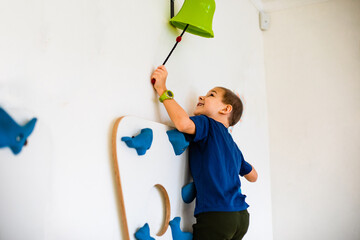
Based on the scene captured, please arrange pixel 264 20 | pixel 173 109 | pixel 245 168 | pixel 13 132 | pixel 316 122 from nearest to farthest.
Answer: pixel 13 132, pixel 173 109, pixel 245 168, pixel 316 122, pixel 264 20

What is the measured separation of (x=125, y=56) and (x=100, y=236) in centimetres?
54

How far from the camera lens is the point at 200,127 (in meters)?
1.20

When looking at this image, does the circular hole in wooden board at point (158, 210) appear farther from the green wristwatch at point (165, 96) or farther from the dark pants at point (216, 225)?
the green wristwatch at point (165, 96)

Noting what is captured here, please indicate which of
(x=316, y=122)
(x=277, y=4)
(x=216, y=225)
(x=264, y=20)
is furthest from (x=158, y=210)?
(x=277, y=4)

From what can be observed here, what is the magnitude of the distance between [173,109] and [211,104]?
24 cm

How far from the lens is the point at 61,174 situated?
840mm

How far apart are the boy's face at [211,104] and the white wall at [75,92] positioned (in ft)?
0.29

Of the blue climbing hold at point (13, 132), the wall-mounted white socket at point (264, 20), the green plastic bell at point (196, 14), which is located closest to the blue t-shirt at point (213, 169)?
the green plastic bell at point (196, 14)

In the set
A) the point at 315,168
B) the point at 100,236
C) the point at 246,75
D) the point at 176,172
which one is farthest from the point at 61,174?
the point at 315,168

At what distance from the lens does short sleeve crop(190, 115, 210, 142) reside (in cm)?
119

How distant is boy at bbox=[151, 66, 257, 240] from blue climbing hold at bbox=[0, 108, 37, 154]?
508mm

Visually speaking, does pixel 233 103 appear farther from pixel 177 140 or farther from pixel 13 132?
pixel 13 132

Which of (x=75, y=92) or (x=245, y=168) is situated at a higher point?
(x=75, y=92)

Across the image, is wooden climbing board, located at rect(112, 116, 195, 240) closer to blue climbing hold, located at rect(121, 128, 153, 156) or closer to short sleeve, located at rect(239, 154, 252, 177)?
blue climbing hold, located at rect(121, 128, 153, 156)
